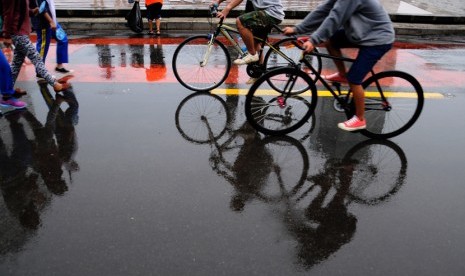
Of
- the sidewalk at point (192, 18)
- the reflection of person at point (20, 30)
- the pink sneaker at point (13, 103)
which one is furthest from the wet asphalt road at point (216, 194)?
the sidewalk at point (192, 18)

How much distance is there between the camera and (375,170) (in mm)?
4051

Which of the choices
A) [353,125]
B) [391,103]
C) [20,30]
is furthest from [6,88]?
[391,103]

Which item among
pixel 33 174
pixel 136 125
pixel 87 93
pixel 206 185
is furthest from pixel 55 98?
pixel 206 185

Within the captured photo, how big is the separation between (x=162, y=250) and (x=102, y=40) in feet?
25.1

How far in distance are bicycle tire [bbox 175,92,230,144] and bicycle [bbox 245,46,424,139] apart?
478mm

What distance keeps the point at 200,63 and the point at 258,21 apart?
1.06 metres

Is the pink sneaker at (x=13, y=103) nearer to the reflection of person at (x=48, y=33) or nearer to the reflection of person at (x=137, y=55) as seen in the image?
the reflection of person at (x=48, y=33)

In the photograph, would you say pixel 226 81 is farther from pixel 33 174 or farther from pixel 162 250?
pixel 162 250

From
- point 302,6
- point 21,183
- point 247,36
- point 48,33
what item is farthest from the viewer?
point 302,6

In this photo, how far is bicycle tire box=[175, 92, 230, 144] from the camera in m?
4.76

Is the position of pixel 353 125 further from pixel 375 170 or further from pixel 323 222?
pixel 323 222

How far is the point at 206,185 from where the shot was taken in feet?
12.3

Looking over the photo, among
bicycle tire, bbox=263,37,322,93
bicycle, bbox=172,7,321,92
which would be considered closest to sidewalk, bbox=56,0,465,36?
bicycle, bbox=172,7,321,92

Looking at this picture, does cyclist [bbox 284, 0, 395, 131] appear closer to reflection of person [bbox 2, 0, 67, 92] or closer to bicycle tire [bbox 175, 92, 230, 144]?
bicycle tire [bbox 175, 92, 230, 144]
